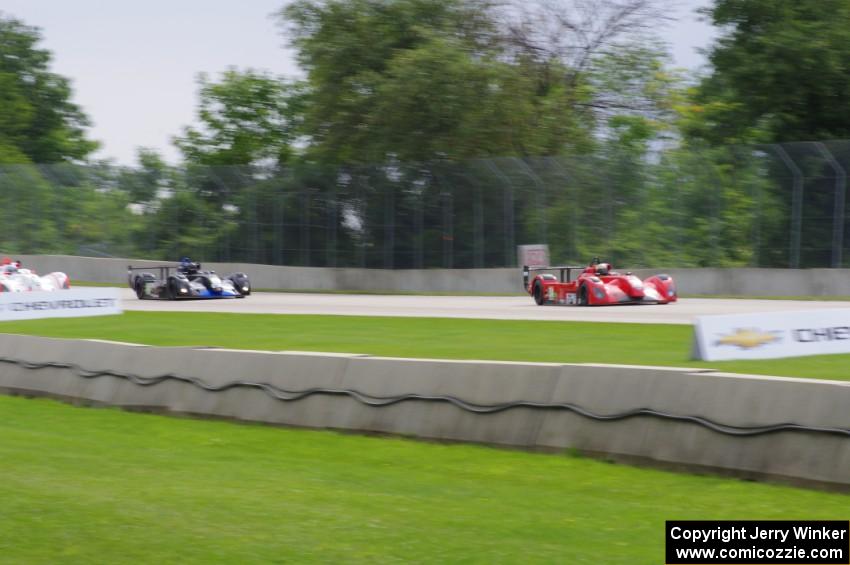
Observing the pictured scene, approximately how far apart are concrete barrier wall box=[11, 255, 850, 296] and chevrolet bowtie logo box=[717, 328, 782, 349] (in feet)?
59.3

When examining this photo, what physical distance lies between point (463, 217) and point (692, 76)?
81.5 feet

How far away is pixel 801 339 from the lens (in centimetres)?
1231

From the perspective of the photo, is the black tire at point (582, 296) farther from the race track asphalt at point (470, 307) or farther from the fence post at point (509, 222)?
the fence post at point (509, 222)

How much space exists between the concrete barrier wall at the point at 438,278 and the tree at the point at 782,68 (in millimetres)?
8691

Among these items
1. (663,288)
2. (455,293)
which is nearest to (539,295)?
(663,288)

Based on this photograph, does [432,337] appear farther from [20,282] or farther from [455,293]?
[455,293]

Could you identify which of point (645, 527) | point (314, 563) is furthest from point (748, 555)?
point (314, 563)

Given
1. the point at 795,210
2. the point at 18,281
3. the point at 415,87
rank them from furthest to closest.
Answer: the point at 415,87 → the point at 18,281 → the point at 795,210

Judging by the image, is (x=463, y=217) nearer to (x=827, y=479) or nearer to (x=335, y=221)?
(x=335, y=221)

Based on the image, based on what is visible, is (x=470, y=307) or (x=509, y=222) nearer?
(x=470, y=307)

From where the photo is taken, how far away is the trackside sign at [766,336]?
1195cm

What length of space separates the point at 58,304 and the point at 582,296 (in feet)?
34.7

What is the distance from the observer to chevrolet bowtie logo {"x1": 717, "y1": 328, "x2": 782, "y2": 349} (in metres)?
12.0

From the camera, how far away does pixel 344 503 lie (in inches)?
309
